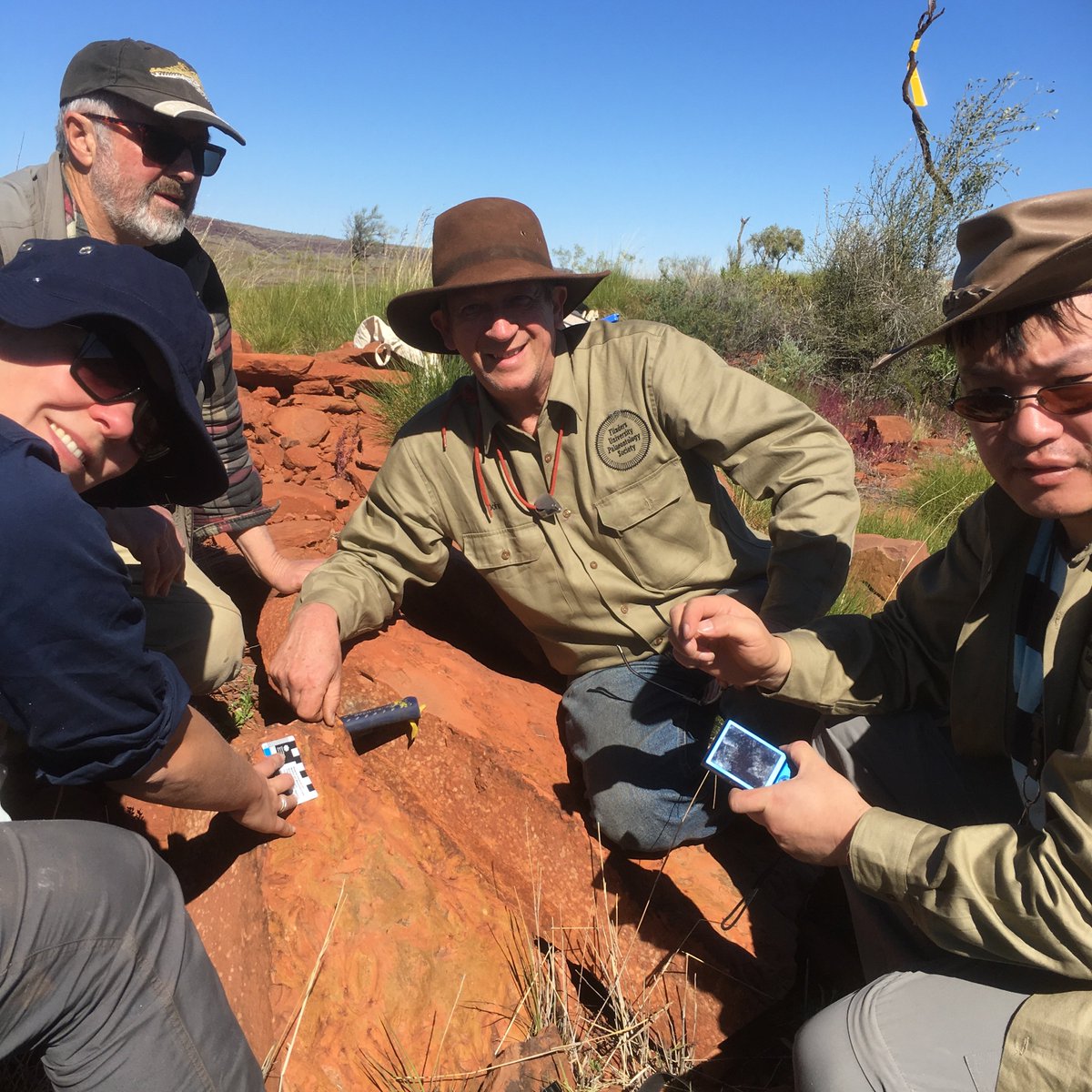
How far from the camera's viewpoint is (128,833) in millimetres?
1785

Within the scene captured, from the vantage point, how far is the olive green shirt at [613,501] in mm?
2975

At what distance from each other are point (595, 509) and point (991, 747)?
1.46 m

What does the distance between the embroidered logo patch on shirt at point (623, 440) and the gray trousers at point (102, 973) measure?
1.93 m

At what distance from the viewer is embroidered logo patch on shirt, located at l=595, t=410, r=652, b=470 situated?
3113 millimetres

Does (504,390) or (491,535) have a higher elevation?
(504,390)

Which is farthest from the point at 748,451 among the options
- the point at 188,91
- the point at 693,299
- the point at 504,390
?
the point at 693,299

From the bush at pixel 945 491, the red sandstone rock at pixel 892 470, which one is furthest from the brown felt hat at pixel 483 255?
the red sandstone rock at pixel 892 470

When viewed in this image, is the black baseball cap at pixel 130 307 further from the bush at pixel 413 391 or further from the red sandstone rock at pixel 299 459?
the bush at pixel 413 391

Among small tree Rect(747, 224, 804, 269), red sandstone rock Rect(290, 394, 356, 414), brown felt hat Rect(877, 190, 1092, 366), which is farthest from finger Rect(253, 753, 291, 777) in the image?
small tree Rect(747, 224, 804, 269)

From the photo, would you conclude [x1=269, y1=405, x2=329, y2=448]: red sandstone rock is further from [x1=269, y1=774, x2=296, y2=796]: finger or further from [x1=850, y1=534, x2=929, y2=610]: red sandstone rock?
[x1=269, y1=774, x2=296, y2=796]: finger

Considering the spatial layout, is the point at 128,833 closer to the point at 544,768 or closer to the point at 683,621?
the point at 683,621

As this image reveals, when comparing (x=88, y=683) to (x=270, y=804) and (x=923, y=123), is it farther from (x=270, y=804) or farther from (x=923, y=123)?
(x=923, y=123)

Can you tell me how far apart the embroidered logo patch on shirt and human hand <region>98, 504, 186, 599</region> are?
149cm

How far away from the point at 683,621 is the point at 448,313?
4.87 ft
